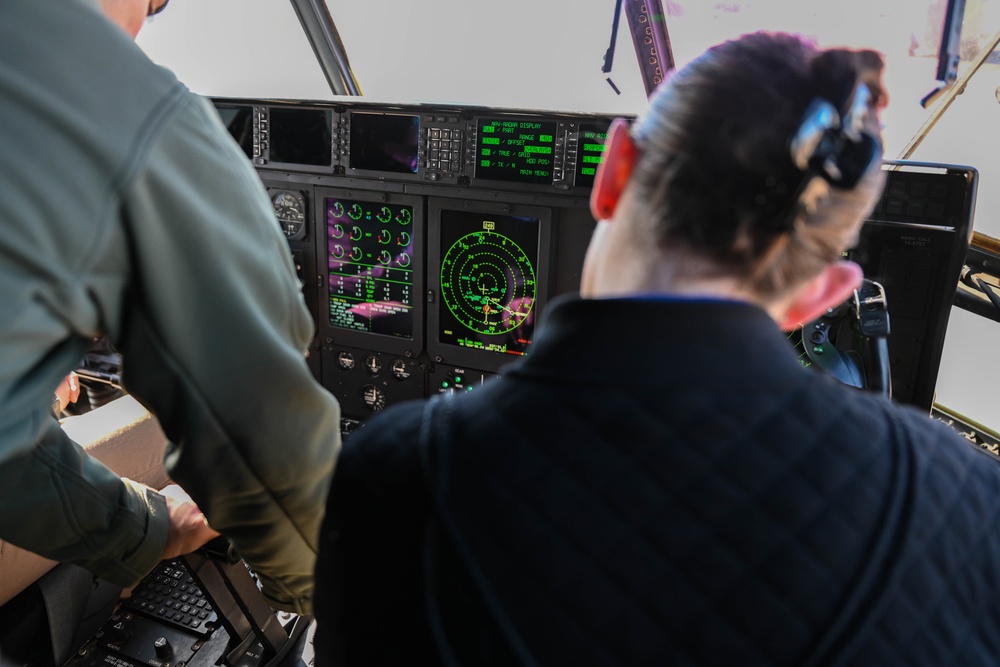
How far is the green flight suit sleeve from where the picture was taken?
2.29 ft

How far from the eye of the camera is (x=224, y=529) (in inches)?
37.4

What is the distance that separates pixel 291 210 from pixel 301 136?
26 cm

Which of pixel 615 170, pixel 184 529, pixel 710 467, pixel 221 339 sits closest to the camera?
pixel 710 467

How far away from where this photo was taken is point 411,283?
7.64 feet

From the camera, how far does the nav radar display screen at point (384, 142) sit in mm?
2193

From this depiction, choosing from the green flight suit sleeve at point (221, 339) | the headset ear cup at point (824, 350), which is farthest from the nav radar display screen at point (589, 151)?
the green flight suit sleeve at point (221, 339)

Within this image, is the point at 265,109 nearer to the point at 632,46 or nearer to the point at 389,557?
the point at 632,46

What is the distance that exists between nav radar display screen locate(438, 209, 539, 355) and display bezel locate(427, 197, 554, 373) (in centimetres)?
1

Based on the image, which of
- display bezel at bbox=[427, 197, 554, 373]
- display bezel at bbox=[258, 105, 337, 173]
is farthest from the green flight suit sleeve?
display bezel at bbox=[258, 105, 337, 173]

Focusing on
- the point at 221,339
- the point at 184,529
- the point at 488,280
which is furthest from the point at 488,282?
the point at 221,339

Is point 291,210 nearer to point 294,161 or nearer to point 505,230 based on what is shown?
point 294,161

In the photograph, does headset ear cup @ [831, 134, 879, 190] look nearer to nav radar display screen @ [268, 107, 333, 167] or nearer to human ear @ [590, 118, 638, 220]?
human ear @ [590, 118, 638, 220]

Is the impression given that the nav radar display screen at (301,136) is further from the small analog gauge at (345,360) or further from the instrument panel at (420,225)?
the small analog gauge at (345,360)

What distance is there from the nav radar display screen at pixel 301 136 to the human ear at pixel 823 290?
1946mm
